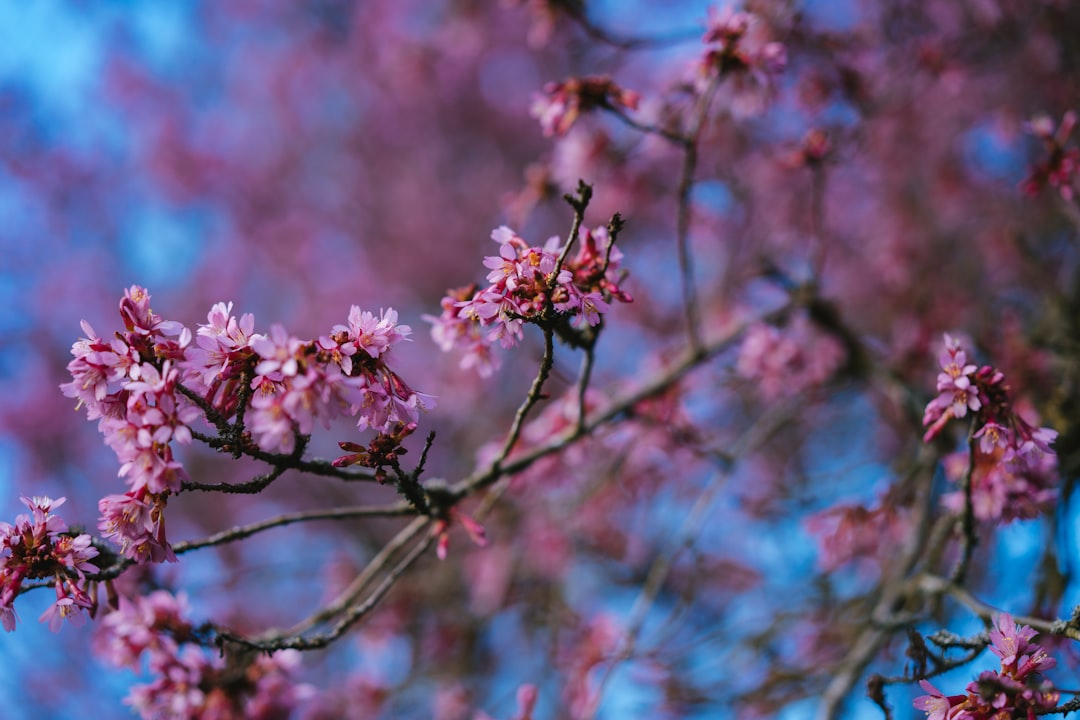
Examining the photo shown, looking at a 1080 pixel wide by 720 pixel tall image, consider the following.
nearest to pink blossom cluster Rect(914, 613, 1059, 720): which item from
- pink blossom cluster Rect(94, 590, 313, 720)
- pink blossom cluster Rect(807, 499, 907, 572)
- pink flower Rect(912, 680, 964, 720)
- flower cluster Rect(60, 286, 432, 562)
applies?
pink flower Rect(912, 680, 964, 720)

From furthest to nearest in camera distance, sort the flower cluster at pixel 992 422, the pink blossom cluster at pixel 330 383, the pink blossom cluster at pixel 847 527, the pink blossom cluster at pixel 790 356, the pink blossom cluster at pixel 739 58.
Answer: the pink blossom cluster at pixel 790 356 < the pink blossom cluster at pixel 847 527 < the pink blossom cluster at pixel 739 58 < the flower cluster at pixel 992 422 < the pink blossom cluster at pixel 330 383

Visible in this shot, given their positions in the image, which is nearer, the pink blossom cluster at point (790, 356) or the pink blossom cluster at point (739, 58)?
the pink blossom cluster at point (739, 58)

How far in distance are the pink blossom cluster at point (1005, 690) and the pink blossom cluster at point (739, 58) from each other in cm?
173

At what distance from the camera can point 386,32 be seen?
8992mm

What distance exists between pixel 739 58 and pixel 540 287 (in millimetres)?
1270

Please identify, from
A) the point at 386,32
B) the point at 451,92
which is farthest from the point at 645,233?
the point at 386,32

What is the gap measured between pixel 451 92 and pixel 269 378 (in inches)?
330

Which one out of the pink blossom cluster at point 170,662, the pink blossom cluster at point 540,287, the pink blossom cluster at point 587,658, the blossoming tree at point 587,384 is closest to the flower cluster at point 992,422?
the blossoming tree at point 587,384

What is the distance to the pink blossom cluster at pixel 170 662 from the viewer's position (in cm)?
213

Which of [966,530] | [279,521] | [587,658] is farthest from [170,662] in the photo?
[966,530]

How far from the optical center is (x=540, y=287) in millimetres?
1674

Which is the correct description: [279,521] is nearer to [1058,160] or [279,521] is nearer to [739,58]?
[739,58]

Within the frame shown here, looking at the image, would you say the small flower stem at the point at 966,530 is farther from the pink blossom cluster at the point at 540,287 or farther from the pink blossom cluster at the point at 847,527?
the pink blossom cluster at the point at 540,287

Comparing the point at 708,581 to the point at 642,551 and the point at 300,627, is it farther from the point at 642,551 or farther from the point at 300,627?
the point at 300,627
